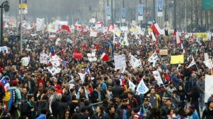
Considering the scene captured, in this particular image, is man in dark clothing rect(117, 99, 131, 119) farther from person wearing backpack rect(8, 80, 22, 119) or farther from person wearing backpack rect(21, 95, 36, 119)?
person wearing backpack rect(8, 80, 22, 119)

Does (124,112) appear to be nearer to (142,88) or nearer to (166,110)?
(166,110)

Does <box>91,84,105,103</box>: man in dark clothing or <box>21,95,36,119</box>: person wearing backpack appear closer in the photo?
<box>21,95,36,119</box>: person wearing backpack

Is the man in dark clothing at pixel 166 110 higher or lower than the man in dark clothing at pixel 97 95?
lower

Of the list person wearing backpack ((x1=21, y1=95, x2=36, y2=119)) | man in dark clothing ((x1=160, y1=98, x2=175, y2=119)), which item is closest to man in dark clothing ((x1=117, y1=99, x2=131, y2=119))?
man in dark clothing ((x1=160, y1=98, x2=175, y2=119))

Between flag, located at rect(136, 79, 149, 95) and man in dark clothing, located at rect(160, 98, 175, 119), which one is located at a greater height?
flag, located at rect(136, 79, 149, 95)

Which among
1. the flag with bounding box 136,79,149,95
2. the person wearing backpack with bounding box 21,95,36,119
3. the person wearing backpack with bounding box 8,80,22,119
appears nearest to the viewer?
the person wearing backpack with bounding box 21,95,36,119

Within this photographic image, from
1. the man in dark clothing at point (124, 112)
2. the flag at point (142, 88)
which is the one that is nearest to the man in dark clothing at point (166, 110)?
the man in dark clothing at point (124, 112)

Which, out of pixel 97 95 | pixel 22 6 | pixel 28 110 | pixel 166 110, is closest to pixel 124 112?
pixel 166 110

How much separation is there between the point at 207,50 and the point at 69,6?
10786 centimetres

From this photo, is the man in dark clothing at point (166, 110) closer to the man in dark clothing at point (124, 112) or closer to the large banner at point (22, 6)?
the man in dark clothing at point (124, 112)

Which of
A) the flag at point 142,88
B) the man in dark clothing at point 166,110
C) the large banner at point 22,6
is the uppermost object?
the large banner at point 22,6

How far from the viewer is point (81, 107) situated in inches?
539

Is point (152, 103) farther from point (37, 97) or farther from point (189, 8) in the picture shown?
point (189, 8)

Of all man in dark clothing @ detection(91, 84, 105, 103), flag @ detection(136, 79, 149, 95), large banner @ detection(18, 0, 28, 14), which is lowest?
man in dark clothing @ detection(91, 84, 105, 103)
